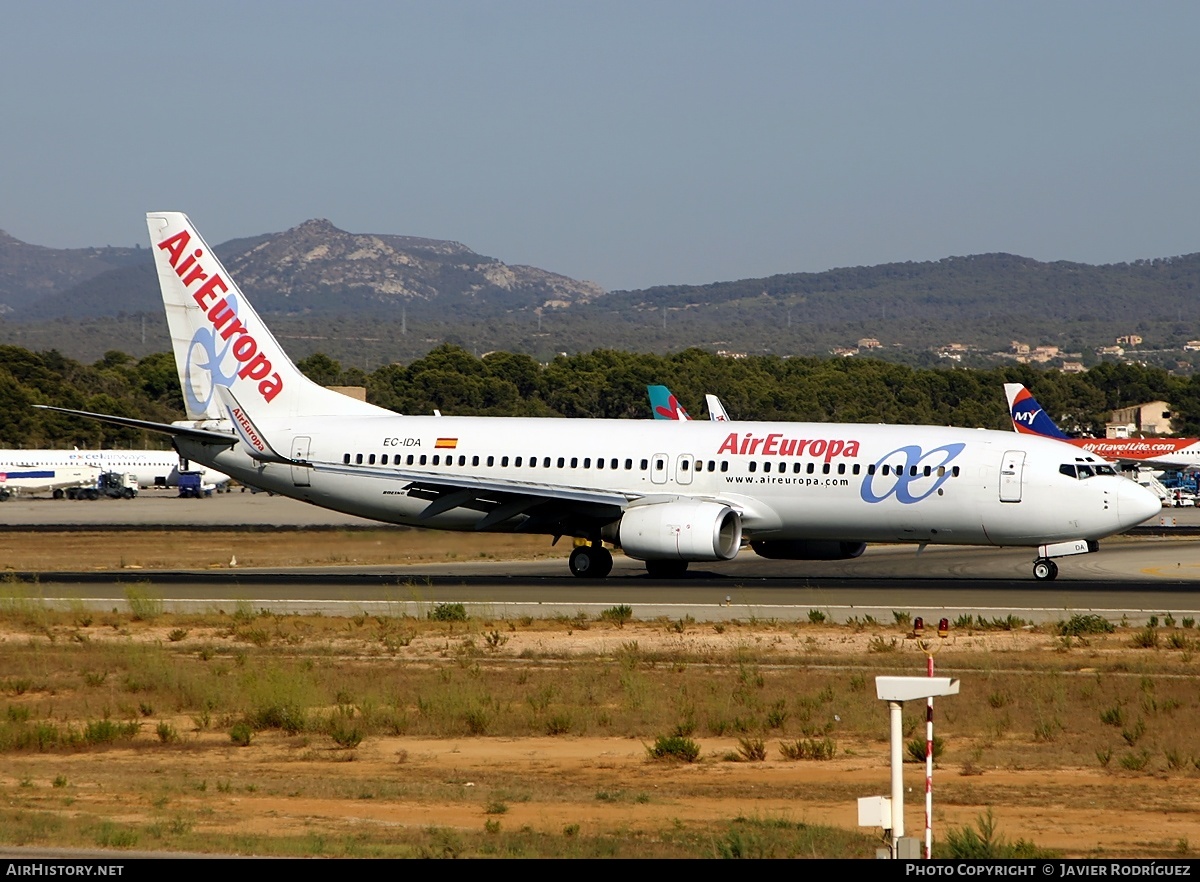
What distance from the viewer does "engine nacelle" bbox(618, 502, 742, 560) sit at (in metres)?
35.9

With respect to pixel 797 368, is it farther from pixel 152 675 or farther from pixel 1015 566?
pixel 152 675

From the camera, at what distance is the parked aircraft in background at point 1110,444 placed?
250ft

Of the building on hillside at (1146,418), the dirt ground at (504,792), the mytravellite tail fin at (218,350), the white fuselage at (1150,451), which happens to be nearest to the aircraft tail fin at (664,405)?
the mytravellite tail fin at (218,350)

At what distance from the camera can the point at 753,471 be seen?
123 ft

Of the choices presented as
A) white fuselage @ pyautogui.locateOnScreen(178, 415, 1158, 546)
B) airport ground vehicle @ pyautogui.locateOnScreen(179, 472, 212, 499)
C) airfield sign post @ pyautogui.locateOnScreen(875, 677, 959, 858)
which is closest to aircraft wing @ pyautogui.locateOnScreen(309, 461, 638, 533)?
white fuselage @ pyautogui.locateOnScreen(178, 415, 1158, 546)

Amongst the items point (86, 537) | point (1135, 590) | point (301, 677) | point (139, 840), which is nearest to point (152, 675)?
point (301, 677)

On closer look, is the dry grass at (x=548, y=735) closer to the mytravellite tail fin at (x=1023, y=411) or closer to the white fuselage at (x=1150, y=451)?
the mytravellite tail fin at (x=1023, y=411)

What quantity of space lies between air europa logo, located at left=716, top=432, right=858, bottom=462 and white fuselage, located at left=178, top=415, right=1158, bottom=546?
0.04 m

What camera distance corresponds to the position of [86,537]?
55875 millimetres

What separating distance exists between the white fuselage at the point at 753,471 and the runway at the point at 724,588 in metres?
1.56

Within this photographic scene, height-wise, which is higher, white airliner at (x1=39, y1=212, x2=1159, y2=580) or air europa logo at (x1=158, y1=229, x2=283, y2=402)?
air europa logo at (x1=158, y1=229, x2=283, y2=402)

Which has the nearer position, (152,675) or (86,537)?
(152,675)

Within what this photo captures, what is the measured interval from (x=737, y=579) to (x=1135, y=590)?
9324mm

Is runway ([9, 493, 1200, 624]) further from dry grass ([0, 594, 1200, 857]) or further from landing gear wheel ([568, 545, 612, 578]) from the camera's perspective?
dry grass ([0, 594, 1200, 857])
